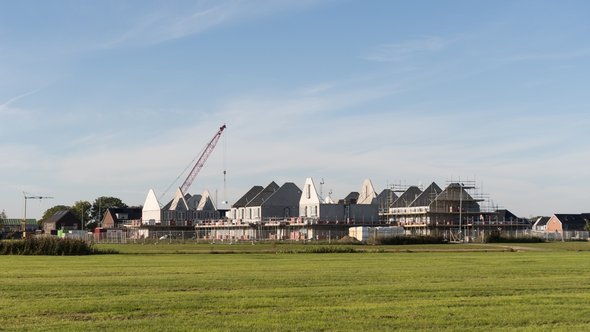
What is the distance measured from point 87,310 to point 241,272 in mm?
15087

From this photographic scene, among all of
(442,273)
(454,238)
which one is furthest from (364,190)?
(442,273)

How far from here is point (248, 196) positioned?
17188cm

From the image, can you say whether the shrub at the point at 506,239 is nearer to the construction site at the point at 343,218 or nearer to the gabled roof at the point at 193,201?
the construction site at the point at 343,218

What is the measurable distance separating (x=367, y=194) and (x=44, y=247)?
106860mm

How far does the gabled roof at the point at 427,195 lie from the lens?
476 feet

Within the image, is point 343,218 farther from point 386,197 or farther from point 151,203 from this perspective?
point 151,203

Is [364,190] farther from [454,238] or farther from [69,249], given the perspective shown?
[69,249]

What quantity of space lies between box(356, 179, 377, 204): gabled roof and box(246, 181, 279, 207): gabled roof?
18114 millimetres

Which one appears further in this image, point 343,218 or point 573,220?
point 573,220

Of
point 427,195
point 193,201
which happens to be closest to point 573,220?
point 427,195

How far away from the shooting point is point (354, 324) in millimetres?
16516

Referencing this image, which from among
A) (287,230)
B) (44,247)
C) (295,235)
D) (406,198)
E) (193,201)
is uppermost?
(193,201)

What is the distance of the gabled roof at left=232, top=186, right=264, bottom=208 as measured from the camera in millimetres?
170500

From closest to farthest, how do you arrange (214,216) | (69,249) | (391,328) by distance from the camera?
(391,328)
(69,249)
(214,216)
